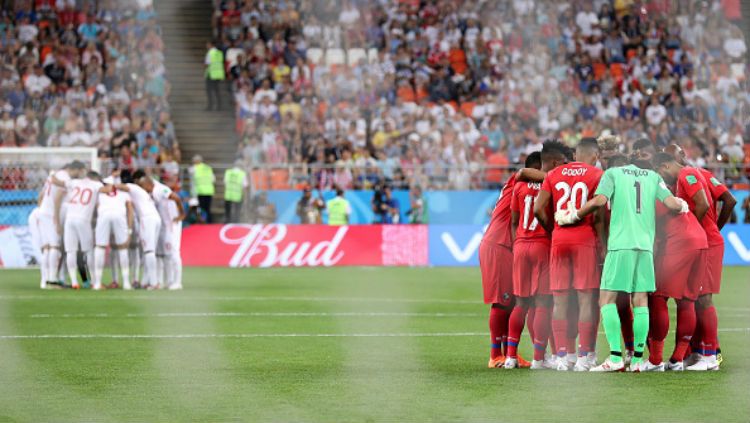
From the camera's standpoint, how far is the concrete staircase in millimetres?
6246

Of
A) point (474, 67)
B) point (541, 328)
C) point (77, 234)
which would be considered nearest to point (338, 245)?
point (77, 234)

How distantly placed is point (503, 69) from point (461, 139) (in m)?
8.03

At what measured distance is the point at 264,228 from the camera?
2902cm

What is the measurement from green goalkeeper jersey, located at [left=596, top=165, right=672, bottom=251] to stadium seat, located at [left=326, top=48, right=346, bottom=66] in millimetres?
3650

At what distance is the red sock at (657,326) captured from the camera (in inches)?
451

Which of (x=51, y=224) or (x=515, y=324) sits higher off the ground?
(x=515, y=324)

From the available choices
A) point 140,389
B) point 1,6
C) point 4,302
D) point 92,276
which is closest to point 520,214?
point 140,389

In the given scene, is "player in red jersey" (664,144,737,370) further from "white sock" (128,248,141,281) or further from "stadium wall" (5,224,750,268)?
"stadium wall" (5,224,750,268)

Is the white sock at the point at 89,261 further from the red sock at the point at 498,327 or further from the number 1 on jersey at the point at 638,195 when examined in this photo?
the number 1 on jersey at the point at 638,195

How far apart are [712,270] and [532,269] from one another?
1.37 m

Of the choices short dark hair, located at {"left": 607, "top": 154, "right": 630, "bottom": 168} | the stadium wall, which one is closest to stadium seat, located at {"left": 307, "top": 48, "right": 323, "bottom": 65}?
short dark hair, located at {"left": 607, "top": 154, "right": 630, "bottom": 168}

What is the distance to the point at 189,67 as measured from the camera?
660cm

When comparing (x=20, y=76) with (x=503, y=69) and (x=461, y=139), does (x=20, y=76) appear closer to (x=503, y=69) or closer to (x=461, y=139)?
(x=503, y=69)

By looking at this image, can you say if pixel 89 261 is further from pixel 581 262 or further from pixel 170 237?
pixel 581 262
